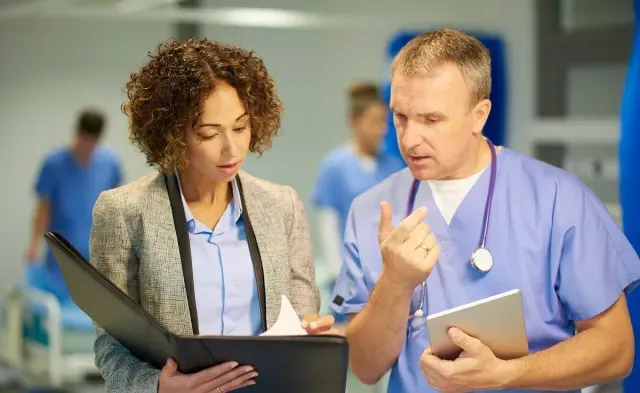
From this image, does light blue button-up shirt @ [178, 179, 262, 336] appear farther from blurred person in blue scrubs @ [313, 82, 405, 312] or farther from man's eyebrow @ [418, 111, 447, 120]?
blurred person in blue scrubs @ [313, 82, 405, 312]

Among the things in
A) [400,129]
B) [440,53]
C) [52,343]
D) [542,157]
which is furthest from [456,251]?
[52,343]

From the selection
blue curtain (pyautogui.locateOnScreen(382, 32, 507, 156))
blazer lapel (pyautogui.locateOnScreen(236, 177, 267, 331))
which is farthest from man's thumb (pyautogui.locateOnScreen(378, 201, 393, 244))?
blue curtain (pyautogui.locateOnScreen(382, 32, 507, 156))

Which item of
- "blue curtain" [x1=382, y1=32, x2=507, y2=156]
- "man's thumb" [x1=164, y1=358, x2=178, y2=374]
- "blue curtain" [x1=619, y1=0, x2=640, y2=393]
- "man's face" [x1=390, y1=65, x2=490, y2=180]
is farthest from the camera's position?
"blue curtain" [x1=382, y1=32, x2=507, y2=156]

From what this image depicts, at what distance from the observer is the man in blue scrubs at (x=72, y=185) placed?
5340 mm

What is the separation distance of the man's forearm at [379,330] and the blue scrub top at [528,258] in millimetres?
49

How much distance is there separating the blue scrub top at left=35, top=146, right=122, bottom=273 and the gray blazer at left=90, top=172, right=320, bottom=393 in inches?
148

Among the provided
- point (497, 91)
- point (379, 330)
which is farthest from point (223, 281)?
point (497, 91)

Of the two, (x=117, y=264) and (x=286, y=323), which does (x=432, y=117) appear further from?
(x=117, y=264)

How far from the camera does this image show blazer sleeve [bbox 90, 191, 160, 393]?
5.36 ft

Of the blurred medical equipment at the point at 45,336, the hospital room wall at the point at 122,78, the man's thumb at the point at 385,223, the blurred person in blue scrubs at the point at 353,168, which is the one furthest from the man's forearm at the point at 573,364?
the hospital room wall at the point at 122,78

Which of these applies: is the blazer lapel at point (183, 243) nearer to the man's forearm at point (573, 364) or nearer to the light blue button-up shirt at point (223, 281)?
the light blue button-up shirt at point (223, 281)

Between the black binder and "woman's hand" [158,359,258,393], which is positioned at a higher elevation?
the black binder

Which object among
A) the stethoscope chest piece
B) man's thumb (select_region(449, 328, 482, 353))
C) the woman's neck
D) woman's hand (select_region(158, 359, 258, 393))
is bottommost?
woman's hand (select_region(158, 359, 258, 393))

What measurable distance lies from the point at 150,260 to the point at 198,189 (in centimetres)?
17
